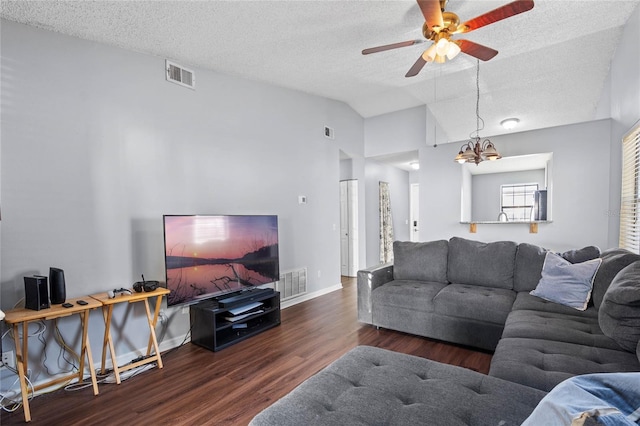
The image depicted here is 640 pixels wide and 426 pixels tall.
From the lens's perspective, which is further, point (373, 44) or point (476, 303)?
point (373, 44)

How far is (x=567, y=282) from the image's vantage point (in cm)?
263

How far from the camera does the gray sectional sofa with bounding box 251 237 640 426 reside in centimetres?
129

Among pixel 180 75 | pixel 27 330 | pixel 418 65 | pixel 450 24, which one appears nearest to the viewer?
pixel 27 330

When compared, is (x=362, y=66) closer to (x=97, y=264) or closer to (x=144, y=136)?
(x=144, y=136)

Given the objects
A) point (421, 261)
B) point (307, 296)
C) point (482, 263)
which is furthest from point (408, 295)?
point (307, 296)

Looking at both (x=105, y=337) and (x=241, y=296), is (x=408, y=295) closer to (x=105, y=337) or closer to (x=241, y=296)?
(x=241, y=296)

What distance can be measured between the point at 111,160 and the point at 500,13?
10.5 ft

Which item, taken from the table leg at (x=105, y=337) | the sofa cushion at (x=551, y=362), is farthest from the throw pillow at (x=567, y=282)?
the table leg at (x=105, y=337)

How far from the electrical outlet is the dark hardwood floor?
0.31 m

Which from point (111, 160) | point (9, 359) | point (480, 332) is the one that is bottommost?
point (480, 332)

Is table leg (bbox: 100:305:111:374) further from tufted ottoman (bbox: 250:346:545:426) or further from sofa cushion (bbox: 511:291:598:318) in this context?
sofa cushion (bbox: 511:291:598:318)

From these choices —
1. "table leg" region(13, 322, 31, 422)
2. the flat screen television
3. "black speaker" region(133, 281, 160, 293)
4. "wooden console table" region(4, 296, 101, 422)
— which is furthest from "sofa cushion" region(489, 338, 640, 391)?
"table leg" region(13, 322, 31, 422)

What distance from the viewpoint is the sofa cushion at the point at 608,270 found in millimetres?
2295

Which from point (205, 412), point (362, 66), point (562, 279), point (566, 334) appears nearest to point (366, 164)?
point (362, 66)
